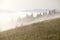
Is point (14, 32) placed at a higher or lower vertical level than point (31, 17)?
lower

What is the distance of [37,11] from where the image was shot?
5.69 feet

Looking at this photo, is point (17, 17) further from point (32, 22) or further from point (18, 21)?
point (32, 22)

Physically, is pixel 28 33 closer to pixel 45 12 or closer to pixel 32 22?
pixel 32 22

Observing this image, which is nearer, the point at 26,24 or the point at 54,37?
the point at 54,37

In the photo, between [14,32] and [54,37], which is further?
[14,32]

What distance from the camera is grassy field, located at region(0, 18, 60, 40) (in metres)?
1.63

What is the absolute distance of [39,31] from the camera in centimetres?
167

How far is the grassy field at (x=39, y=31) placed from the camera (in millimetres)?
1634

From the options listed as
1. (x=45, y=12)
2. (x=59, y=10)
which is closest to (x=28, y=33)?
(x=45, y=12)

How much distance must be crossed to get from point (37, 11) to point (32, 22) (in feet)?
0.47

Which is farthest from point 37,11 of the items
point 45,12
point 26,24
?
point 26,24

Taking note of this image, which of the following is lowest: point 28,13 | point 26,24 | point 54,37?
point 54,37

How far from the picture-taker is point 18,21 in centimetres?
178

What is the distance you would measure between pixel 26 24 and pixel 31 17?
0.33 ft
